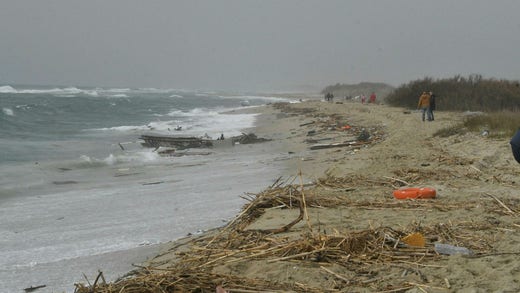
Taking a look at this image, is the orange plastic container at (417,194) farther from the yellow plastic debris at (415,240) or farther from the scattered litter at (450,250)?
the scattered litter at (450,250)

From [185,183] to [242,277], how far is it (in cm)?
677

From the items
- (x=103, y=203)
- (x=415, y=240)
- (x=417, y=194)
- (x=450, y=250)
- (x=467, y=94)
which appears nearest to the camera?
(x=450, y=250)

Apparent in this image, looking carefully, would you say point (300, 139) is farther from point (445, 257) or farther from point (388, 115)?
point (445, 257)

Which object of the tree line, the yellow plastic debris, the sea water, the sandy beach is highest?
the tree line

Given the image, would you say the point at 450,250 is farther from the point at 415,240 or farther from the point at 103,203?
the point at 103,203

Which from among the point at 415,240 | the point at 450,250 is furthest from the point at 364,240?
the point at 450,250

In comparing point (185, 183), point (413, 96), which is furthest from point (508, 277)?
point (413, 96)

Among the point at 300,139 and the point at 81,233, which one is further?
the point at 300,139

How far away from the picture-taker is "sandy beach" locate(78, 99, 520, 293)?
3801 mm

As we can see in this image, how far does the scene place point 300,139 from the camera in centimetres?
1827

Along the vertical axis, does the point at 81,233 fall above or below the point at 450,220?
below

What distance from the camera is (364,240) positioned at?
4613mm

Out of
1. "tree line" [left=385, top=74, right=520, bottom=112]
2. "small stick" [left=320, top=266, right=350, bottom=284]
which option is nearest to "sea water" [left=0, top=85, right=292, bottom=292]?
"small stick" [left=320, top=266, right=350, bottom=284]

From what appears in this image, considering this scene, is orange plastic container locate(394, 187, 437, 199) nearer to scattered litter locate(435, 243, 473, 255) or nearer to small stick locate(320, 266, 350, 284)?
scattered litter locate(435, 243, 473, 255)
